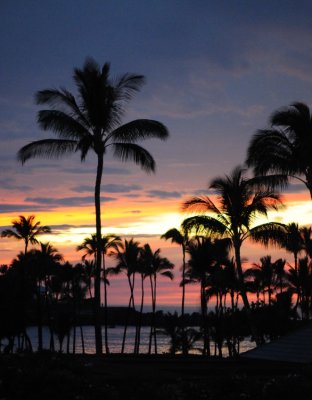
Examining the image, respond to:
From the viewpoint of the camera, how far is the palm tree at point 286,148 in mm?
24031

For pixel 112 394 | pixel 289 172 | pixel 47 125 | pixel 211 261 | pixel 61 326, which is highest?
pixel 47 125

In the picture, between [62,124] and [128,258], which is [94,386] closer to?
[62,124]

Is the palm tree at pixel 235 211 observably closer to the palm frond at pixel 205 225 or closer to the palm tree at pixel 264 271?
the palm frond at pixel 205 225

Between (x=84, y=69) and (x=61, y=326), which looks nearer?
(x=84, y=69)

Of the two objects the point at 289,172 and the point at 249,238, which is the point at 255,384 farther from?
the point at 249,238

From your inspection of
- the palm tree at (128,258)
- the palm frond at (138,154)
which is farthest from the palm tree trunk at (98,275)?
the palm tree at (128,258)

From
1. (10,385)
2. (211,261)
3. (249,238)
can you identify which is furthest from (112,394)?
(211,261)

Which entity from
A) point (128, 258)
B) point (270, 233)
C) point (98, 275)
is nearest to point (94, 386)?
point (98, 275)

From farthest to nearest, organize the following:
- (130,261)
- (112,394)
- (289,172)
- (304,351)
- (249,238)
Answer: (130,261)
(249,238)
(289,172)
(304,351)
(112,394)

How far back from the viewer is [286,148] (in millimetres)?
24672

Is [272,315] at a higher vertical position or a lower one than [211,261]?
lower

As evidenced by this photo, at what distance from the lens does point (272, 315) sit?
51000mm

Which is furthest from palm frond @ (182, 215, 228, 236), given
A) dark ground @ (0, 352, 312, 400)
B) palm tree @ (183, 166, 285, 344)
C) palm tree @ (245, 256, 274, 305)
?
palm tree @ (245, 256, 274, 305)

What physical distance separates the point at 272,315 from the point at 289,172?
29016 mm
